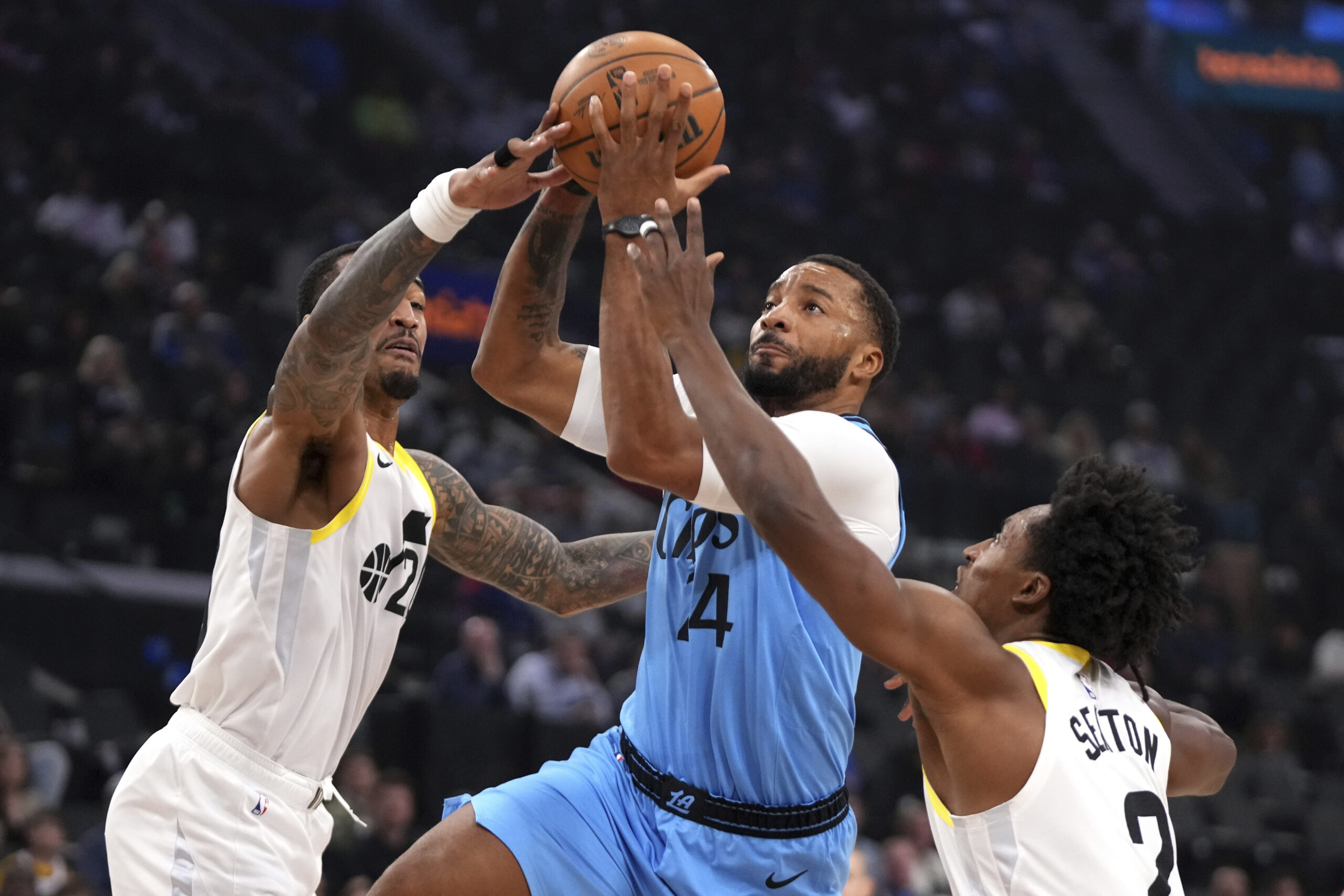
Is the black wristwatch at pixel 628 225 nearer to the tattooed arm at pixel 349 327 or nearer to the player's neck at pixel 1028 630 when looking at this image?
the tattooed arm at pixel 349 327

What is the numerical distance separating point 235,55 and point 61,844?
12.1 m

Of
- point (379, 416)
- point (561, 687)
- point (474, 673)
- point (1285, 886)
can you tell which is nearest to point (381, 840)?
point (474, 673)

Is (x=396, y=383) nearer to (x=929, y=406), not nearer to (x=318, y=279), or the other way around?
(x=318, y=279)

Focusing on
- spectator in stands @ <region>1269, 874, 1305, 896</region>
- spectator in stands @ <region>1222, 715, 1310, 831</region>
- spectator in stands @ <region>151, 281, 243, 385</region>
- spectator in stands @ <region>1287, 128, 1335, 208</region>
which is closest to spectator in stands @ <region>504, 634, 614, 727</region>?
spectator in stands @ <region>151, 281, 243, 385</region>

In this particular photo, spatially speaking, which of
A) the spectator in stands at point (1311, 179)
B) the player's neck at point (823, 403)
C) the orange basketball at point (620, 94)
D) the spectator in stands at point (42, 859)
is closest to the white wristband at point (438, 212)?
the orange basketball at point (620, 94)

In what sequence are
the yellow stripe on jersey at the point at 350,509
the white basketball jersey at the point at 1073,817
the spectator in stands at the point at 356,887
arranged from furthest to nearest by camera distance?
the spectator in stands at the point at 356,887
the yellow stripe on jersey at the point at 350,509
the white basketball jersey at the point at 1073,817

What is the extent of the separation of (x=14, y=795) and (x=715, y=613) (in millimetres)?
5230

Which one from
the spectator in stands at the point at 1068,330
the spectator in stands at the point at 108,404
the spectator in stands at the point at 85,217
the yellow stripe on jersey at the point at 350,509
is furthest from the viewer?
the spectator in stands at the point at 1068,330

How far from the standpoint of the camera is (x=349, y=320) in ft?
12.4

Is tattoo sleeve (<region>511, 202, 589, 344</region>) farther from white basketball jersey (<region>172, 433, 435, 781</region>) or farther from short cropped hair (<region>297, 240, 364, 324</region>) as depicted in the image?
white basketball jersey (<region>172, 433, 435, 781</region>)

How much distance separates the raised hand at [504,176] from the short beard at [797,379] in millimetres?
768

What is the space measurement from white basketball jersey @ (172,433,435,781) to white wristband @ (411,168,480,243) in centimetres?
72

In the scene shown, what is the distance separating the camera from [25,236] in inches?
465

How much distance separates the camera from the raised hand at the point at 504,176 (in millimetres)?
3693
